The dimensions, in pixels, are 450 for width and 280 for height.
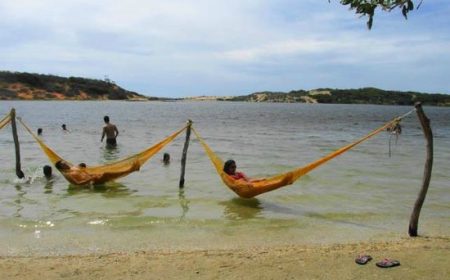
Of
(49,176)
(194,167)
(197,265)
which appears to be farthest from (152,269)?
(194,167)

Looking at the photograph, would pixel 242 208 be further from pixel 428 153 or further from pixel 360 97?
pixel 360 97

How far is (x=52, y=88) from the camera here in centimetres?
9494

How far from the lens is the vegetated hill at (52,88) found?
287 ft

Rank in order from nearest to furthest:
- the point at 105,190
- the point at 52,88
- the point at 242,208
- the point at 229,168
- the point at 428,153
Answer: the point at 428,153, the point at 242,208, the point at 229,168, the point at 105,190, the point at 52,88

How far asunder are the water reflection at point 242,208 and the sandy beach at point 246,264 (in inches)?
81.5

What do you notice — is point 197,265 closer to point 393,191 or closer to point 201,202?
point 201,202

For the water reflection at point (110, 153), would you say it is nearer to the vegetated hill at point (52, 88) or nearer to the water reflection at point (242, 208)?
the water reflection at point (242, 208)

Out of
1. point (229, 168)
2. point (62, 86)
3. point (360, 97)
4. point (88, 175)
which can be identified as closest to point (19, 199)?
point (88, 175)

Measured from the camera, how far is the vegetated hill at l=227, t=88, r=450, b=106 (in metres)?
128

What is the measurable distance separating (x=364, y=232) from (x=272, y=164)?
8552 millimetres

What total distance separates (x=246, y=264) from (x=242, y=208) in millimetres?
3392

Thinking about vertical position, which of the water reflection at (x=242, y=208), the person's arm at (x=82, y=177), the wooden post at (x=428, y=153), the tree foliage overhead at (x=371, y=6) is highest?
the tree foliage overhead at (x=371, y=6)

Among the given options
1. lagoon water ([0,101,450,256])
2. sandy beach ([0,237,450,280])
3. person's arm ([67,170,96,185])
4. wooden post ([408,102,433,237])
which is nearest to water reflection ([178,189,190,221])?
lagoon water ([0,101,450,256])

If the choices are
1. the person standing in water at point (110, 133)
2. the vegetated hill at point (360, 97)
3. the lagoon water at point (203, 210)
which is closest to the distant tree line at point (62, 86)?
the vegetated hill at point (360, 97)
